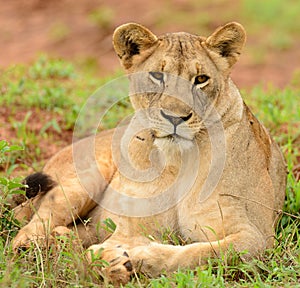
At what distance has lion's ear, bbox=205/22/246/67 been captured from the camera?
3.18 metres

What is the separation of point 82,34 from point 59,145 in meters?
5.59

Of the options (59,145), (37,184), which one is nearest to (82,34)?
(59,145)

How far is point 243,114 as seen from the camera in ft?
10.9

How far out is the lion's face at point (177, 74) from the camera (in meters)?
2.98

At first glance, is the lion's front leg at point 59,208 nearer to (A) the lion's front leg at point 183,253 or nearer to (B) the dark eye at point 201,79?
(A) the lion's front leg at point 183,253

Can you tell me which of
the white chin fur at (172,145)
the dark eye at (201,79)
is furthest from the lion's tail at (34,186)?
the dark eye at (201,79)

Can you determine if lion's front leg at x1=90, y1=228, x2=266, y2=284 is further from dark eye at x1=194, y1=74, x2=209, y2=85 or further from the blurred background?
the blurred background

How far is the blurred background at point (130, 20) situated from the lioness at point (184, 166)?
4.93m

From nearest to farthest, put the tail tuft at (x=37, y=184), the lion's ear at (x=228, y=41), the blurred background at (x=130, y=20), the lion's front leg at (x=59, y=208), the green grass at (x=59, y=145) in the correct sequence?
the green grass at (x=59, y=145) → the lion's ear at (x=228, y=41) → the lion's front leg at (x=59, y=208) → the tail tuft at (x=37, y=184) → the blurred background at (x=130, y=20)

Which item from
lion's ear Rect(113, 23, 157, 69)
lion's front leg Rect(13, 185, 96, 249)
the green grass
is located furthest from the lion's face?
lion's front leg Rect(13, 185, 96, 249)

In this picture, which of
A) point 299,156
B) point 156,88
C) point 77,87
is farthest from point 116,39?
point 77,87

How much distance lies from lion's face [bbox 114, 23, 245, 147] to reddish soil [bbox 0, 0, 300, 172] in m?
4.38

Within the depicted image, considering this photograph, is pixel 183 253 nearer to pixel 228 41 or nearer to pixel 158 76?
pixel 158 76

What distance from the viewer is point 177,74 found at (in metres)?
3.04
